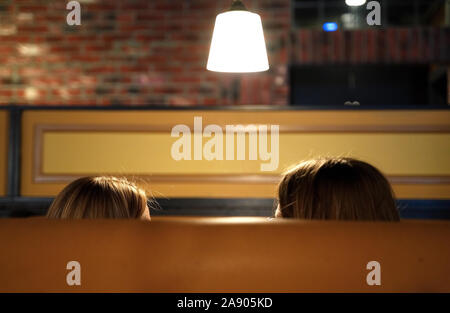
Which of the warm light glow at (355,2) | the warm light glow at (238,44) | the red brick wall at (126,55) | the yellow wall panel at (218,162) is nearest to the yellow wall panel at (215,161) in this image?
the yellow wall panel at (218,162)

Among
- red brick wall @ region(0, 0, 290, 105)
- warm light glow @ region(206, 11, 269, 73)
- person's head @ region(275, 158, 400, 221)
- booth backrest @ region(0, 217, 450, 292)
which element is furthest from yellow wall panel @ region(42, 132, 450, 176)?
booth backrest @ region(0, 217, 450, 292)

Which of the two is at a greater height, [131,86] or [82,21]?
[82,21]

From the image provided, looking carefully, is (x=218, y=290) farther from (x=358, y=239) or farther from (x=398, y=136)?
(x=398, y=136)

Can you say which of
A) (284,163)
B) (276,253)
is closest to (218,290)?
(276,253)

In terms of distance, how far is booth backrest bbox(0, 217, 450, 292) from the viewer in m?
0.73

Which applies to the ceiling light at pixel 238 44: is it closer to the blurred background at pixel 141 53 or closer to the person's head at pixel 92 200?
the person's head at pixel 92 200

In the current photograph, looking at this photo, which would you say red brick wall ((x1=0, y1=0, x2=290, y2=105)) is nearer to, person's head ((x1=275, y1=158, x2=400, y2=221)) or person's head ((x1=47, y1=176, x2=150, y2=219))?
person's head ((x1=47, y1=176, x2=150, y2=219))

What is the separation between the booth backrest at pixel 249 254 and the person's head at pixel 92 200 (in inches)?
19.5

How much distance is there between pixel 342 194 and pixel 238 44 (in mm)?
1364

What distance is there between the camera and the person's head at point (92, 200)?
1243 millimetres

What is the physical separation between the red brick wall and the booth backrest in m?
4.29

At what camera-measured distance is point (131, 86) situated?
5.08 m

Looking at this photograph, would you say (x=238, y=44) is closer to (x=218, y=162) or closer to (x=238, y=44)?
(x=238, y=44)

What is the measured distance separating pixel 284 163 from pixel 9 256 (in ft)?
10.9
